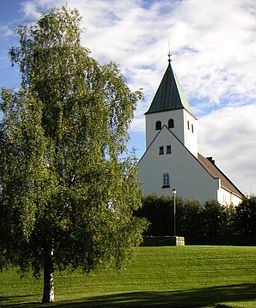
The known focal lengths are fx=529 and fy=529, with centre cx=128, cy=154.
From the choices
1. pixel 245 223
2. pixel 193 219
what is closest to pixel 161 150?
pixel 193 219

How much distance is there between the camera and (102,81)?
2353cm

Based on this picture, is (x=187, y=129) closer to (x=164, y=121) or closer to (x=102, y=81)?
(x=164, y=121)

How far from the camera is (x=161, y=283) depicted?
2639 centimetres

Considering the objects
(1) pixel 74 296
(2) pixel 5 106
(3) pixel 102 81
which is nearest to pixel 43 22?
(3) pixel 102 81

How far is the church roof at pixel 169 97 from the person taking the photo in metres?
68.9

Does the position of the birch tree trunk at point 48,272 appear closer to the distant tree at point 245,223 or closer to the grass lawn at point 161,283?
the grass lawn at point 161,283

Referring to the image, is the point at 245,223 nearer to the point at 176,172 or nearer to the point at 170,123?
the point at 176,172

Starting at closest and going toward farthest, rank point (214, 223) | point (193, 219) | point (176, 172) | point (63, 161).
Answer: point (63, 161), point (214, 223), point (193, 219), point (176, 172)

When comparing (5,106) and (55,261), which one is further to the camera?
(55,261)

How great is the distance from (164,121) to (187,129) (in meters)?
3.16

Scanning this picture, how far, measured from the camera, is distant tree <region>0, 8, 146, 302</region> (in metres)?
20.0

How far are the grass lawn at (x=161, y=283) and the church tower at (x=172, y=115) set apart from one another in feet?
111

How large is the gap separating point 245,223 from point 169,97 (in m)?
23.9

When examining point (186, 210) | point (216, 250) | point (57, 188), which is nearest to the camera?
point (57, 188)
